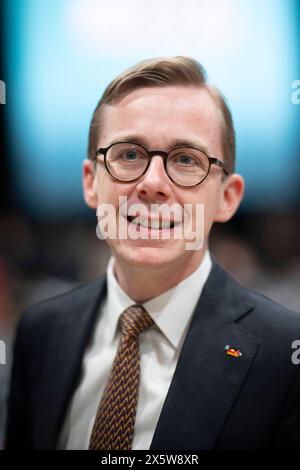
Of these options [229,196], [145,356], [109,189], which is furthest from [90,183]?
[145,356]

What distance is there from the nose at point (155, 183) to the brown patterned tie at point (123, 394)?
33cm

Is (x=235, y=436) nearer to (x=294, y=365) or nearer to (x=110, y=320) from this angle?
(x=294, y=365)

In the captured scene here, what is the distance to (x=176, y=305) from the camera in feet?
4.15

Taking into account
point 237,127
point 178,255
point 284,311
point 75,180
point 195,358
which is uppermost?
point 237,127

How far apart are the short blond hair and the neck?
0.29m

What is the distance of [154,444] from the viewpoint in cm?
114

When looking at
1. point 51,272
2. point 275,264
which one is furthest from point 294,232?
point 51,272

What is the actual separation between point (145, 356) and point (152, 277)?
21 centimetres

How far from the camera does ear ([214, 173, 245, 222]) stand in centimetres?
129

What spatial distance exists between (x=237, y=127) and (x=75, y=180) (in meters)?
0.61

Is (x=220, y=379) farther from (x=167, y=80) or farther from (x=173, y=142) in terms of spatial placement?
(x=167, y=80)

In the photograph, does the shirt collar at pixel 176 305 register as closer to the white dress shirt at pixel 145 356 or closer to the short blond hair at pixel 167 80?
the white dress shirt at pixel 145 356

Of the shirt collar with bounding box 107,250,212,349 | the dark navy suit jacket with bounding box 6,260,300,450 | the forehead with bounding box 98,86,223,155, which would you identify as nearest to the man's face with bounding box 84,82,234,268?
the forehead with bounding box 98,86,223,155

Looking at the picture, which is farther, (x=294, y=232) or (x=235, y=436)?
(x=294, y=232)
